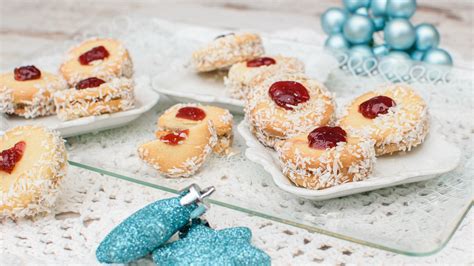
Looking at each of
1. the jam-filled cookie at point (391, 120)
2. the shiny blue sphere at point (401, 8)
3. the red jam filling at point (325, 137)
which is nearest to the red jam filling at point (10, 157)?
the red jam filling at point (325, 137)

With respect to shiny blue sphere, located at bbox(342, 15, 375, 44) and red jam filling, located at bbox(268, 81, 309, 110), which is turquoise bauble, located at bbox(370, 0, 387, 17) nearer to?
shiny blue sphere, located at bbox(342, 15, 375, 44)

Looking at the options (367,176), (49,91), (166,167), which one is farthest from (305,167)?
(49,91)

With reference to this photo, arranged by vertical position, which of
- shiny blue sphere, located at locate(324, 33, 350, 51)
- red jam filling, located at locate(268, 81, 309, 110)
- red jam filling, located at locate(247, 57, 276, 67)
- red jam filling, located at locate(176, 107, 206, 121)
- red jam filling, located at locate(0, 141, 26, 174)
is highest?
red jam filling, located at locate(268, 81, 309, 110)

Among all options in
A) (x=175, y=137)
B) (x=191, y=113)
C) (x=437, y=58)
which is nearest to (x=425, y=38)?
(x=437, y=58)

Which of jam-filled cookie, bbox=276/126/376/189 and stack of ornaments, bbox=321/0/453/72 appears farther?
stack of ornaments, bbox=321/0/453/72

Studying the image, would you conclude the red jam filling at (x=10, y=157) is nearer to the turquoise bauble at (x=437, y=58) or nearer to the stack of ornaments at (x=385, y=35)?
the stack of ornaments at (x=385, y=35)

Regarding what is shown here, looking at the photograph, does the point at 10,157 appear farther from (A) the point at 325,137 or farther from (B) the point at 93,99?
(A) the point at 325,137

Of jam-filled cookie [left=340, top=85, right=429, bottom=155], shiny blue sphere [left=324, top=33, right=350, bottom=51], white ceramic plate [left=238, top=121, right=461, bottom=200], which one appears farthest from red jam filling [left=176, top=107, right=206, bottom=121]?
shiny blue sphere [left=324, top=33, right=350, bottom=51]
